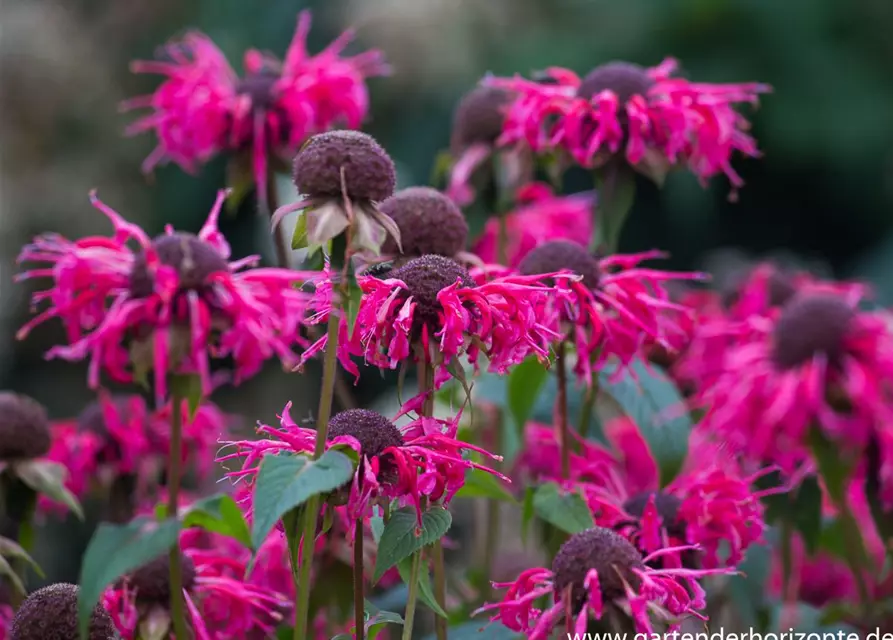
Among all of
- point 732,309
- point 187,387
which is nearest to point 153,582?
point 187,387

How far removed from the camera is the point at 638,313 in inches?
30.3

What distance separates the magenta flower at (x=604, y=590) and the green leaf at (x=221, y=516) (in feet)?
0.41

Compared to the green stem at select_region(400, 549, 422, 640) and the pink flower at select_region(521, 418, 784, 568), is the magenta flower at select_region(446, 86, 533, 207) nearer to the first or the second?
the pink flower at select_region(521, 418, 784, 568)

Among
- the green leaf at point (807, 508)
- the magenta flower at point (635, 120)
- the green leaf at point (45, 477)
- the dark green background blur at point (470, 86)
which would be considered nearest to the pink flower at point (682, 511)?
the green leaf at point (807, 508)

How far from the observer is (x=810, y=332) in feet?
3.02

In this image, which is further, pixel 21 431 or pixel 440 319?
pixel 21 431

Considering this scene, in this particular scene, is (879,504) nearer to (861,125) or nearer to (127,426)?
(127,426)

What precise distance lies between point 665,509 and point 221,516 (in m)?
0.31

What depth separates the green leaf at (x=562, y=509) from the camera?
2.18 feet

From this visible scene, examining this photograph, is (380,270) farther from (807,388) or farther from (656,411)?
(807,388)

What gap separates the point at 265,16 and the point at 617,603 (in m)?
3.04

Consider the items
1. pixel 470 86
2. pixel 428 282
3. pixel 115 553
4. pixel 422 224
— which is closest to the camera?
pixel 115 553

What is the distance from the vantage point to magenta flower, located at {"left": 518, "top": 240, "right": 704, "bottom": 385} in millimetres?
721

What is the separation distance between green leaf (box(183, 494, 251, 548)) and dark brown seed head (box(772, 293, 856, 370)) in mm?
524
